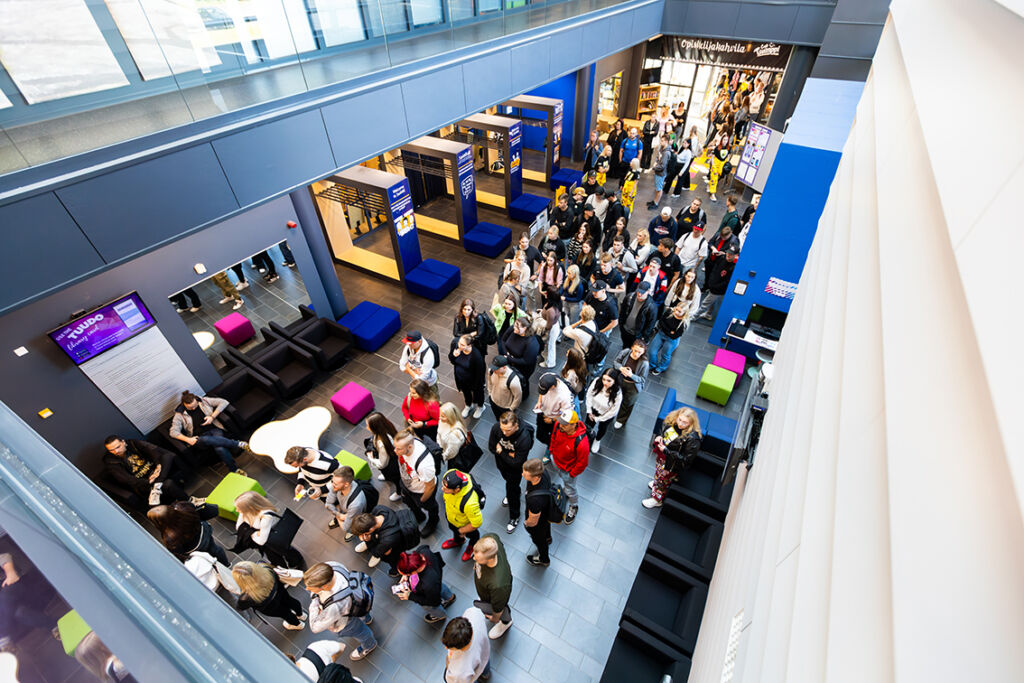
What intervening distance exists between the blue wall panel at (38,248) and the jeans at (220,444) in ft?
9.47

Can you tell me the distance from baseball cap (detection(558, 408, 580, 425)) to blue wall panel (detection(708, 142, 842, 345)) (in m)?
4.16

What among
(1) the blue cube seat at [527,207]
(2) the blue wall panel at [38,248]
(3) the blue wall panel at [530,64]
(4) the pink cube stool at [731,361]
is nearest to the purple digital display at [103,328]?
(2) the blue wall panel at [38,248]

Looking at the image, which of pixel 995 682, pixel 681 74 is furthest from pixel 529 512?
pixel 681 74

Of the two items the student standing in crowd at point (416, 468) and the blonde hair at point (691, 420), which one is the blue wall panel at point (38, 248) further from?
the blonde hair at point (691, 420)

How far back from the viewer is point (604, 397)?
5730mm

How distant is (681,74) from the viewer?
57.1ft

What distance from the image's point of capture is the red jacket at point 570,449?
16.8 feet

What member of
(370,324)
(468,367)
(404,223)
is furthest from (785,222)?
(370,324)

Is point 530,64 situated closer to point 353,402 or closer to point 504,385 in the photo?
point 504,385

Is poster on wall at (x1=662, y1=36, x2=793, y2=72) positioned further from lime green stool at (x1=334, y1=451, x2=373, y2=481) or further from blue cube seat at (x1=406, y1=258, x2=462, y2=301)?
lime green stool at (x1=334, y1=451, x2=373, y2=481)

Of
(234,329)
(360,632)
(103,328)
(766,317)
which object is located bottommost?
(234,329)

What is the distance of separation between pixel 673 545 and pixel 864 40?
45.4 feet

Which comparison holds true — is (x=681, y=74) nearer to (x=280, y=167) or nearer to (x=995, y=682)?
(x=280, y=167)

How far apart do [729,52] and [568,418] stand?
14729 mm
